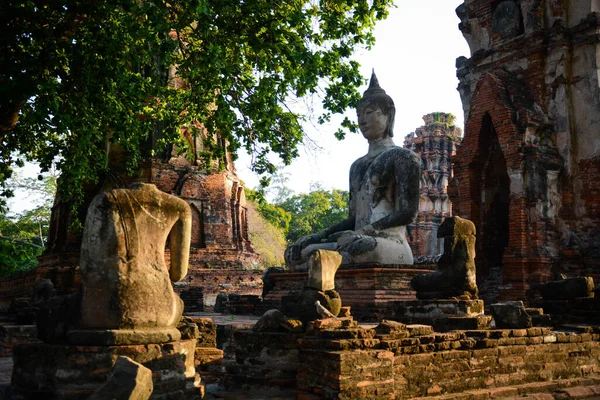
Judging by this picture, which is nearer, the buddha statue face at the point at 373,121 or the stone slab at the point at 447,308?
the stone slab at the point at 447,308

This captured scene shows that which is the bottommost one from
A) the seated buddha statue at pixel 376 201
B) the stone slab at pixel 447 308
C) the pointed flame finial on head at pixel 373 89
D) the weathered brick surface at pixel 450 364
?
the weathered brick surface at pixel 450 364

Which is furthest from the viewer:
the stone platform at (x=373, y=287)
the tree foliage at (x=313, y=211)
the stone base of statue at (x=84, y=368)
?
the tree foliage at (x=313, y=211)

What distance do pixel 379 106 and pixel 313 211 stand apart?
3230 centimetres

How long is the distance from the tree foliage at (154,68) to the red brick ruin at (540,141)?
4.72 m

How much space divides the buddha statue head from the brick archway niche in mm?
3930

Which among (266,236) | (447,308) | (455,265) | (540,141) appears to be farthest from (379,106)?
(266,236)

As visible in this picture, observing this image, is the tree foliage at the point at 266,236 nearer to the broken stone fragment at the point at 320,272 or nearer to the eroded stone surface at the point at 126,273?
the broken stone fragment at the point at 320,272

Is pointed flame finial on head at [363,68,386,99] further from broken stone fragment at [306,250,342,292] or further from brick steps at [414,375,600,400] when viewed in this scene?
brick steps at [414,375,600,400]

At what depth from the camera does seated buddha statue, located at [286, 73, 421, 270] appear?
8.88 meters

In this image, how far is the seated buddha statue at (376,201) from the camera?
349 inches

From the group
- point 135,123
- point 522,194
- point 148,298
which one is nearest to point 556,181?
point 522,194

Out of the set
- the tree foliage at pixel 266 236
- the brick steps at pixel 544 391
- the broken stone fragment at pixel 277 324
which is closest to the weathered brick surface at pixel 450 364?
the brick steps at pixel 544 391

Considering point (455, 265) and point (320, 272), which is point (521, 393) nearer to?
point (455, 265)

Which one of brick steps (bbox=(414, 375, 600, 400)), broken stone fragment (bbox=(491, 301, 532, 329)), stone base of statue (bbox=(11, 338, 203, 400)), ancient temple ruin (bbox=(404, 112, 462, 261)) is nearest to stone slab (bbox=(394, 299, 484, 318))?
broken stone fragment (bbox=(491, 301, 532, 329))
